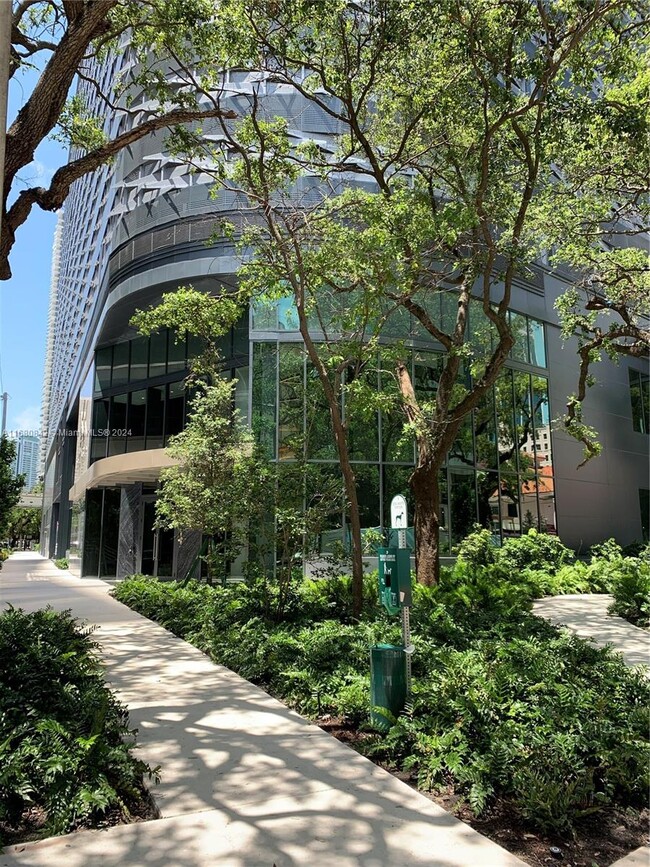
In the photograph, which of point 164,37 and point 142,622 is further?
point 142,622

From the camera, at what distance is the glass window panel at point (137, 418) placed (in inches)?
1013

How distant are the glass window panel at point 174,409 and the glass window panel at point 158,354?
91 cm

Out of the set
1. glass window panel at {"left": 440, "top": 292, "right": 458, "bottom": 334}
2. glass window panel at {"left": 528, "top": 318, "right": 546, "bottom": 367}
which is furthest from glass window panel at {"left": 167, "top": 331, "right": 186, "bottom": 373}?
glass window panel at {"left": 528, "top": 318, "right": 546, "bottom": 367}

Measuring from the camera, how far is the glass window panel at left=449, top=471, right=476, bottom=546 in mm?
19094

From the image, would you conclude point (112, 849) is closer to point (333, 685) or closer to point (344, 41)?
point (333, 685)

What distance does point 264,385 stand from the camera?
18.0m

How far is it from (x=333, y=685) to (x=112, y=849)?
10.3 ft

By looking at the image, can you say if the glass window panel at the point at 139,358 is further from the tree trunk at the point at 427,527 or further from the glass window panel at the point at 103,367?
the tree trunk at the point at 427,527

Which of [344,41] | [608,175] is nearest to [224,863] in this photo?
[344,41]

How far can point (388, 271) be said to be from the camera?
30.2 ft

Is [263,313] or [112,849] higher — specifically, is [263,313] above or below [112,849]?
above

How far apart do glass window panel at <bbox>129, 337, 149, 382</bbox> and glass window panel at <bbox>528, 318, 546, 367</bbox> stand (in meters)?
14.5

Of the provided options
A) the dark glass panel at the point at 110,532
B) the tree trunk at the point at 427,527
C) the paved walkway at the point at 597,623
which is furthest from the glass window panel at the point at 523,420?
the dark glass panel at the point at 110,532

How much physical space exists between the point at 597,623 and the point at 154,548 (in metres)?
17.1
